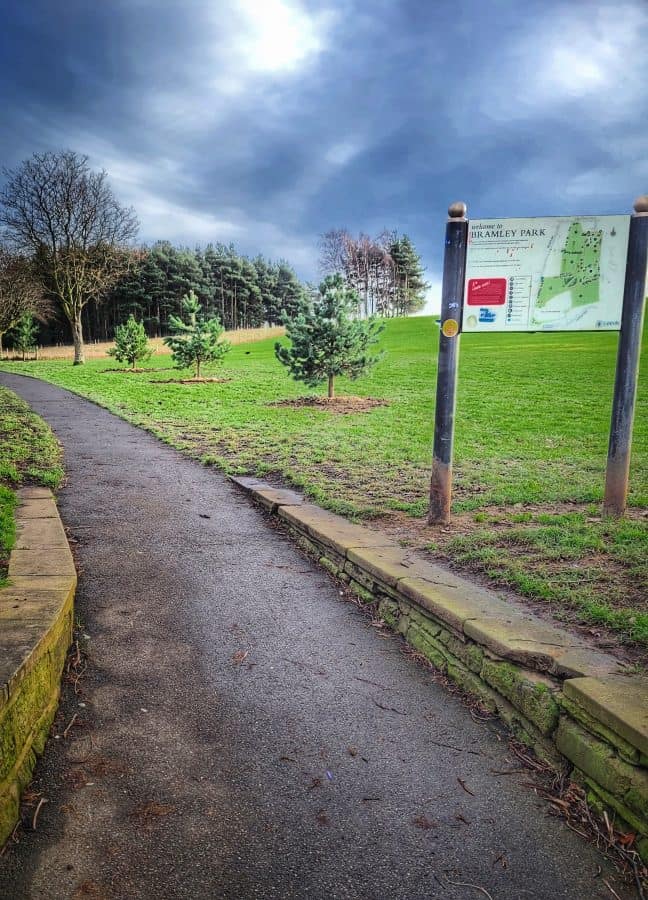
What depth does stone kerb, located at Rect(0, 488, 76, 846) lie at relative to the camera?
215 centimetres

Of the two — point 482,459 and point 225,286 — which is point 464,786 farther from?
point 225,286

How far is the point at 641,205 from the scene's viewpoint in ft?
15.6

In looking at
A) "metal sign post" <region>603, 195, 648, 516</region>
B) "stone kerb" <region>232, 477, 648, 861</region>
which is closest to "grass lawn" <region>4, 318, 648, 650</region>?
"metal sign post" <region>603, 195, 648, 516</region>

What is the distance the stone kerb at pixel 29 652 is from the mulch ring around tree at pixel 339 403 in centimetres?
895

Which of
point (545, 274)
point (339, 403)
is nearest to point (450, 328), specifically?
point (545, 274)

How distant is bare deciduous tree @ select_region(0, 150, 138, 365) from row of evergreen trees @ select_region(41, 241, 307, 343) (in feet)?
76.4

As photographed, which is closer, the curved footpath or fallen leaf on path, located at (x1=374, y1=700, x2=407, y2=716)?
the curved footpath

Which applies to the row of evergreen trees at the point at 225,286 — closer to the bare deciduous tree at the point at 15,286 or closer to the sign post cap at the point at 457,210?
the bare deciduous tree at the point at 15,286

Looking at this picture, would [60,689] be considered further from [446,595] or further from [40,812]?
[446,595]

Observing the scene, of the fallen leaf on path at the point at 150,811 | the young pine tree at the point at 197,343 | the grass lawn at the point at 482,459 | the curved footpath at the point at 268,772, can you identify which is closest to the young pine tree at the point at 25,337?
the young pine tree at the point at 197,343

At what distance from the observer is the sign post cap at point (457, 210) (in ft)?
16.0

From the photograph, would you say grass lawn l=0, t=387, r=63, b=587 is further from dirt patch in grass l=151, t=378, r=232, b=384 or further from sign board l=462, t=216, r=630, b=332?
dirt patch in grass l=151, t=378, r=232, b=384

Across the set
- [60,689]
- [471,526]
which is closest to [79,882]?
[60,689]

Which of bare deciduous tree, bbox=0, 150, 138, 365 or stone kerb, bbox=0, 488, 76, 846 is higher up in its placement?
bare deciduous tree, bbox=0, 150, 138, 365
